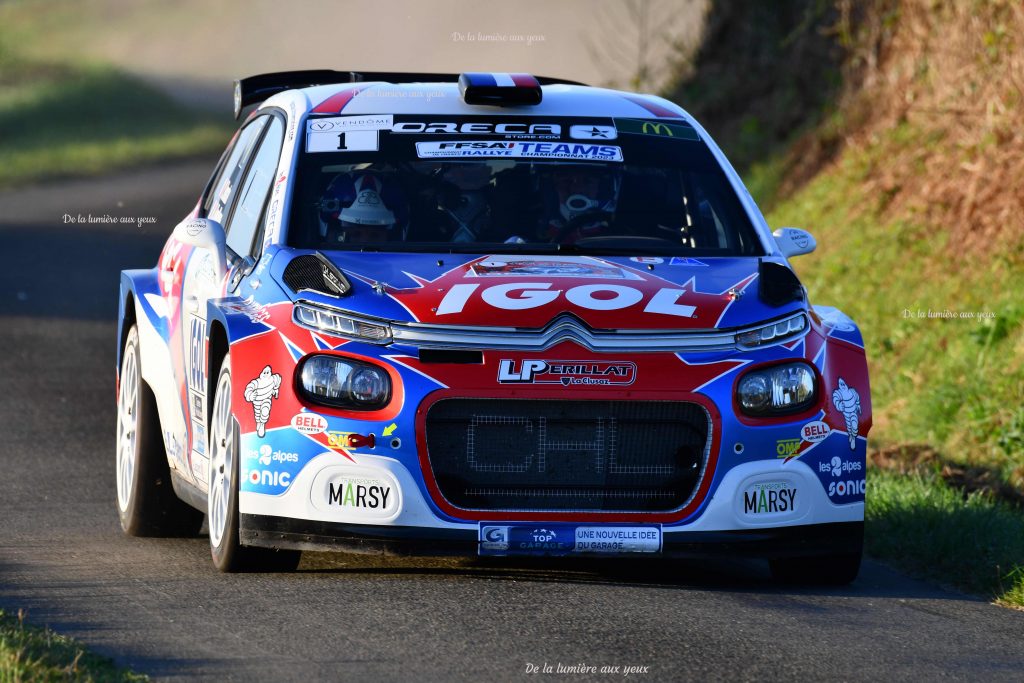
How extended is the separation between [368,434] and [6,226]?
648 inches

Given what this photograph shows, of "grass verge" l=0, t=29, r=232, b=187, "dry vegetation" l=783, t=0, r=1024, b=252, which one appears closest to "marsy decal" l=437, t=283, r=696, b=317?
"dry vegetation" l=783, t=0, r=1024, b=252

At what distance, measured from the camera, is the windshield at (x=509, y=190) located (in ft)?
24.3

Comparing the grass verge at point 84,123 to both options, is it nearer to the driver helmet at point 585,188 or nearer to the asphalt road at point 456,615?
the driver helmet at point 585,188

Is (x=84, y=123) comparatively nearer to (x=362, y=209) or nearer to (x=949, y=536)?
(x=362, y=209)

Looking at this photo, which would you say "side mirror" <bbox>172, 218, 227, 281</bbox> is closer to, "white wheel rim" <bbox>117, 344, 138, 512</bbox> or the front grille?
"white wheel rim" <bbox>117, 344, 138, 512</bbox>

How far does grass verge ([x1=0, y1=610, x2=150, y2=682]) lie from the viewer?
17.0ft

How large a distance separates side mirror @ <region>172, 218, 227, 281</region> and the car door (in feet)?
0.10

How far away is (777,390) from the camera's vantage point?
22.0 feet

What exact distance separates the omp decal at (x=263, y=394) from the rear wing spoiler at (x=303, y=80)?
2440 mm

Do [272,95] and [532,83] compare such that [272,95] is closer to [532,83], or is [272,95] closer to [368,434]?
[532,83]

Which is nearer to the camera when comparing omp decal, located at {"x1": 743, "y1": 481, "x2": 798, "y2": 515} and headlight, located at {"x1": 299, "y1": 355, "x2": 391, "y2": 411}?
headlight, located at {"x1": 299, "y1": 355, "x2": 391, "y2": 411}

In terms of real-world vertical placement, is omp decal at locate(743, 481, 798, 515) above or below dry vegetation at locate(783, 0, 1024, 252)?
above

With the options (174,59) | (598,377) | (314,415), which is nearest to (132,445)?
(314,415)

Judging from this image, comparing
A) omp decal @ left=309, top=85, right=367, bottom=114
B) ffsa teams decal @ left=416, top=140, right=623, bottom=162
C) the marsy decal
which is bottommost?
the marsy decal
